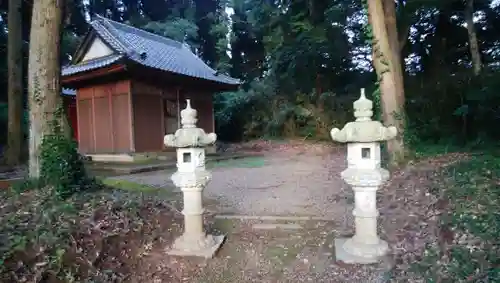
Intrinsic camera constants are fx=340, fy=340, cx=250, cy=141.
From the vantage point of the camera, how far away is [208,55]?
923 inches

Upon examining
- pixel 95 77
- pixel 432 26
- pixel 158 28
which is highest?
pixel 158 28

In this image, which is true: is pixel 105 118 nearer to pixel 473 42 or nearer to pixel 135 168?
pixel 135 168

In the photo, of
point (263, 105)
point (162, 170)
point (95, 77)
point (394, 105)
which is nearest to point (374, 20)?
point (394, 105)

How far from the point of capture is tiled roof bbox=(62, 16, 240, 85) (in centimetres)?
999

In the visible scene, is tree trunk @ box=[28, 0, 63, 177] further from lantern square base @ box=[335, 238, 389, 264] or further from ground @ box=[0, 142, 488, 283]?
lantern square base @ box=[335, 238, 389, 264]

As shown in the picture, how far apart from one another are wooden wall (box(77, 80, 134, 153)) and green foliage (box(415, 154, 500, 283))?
904cm

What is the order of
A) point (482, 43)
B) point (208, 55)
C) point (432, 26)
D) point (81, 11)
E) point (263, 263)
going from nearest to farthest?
point (263, 263), point (482, 43), point (432, 26), point (81, 11), point (208, 55)

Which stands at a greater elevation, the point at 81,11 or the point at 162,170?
the point at 81,11

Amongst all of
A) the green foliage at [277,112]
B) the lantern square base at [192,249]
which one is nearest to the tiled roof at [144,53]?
the green foliage at [277,112]

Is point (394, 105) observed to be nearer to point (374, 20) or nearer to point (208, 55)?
point (374, 20)

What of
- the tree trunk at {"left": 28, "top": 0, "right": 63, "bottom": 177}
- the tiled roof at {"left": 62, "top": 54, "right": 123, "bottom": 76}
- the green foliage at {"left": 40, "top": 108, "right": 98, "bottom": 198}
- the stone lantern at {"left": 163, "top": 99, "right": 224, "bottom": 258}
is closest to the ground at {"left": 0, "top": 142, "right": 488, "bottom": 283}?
the stone lantern at {"left": 163, "top": 99, "right": 224, "bottom": 258}

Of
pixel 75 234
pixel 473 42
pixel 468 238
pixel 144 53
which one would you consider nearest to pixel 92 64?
pixel 144 53

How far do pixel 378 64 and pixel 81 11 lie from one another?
736 inches

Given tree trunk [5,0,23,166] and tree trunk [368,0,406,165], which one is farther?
tree trunk [5,0,23,166]
